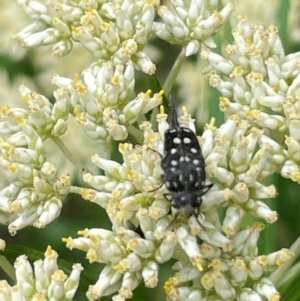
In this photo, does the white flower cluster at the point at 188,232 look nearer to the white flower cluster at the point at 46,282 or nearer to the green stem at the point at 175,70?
the white flower cluster at the point at 46,282

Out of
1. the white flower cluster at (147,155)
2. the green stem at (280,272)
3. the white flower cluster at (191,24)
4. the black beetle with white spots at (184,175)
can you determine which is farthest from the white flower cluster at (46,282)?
the white flower cluster at (191,24)

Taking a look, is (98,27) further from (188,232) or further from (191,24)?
(188,232)

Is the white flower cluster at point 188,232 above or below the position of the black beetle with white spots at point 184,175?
below

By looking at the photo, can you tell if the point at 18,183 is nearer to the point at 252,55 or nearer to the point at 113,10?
the point at 113,10

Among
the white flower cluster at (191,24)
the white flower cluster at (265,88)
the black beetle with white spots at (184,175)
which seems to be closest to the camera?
the black beetle with white spots at (184,175)

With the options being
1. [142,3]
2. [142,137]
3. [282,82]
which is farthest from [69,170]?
[282,82]
